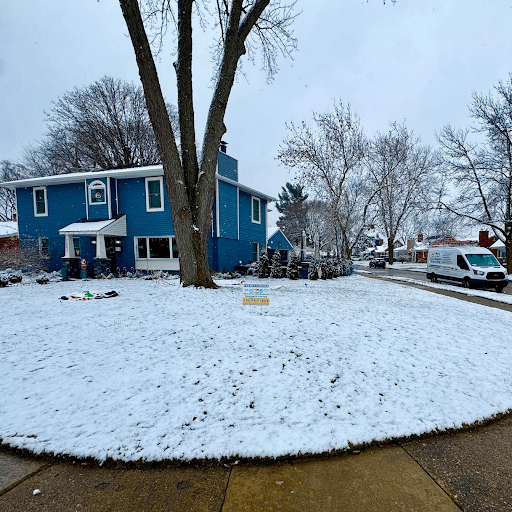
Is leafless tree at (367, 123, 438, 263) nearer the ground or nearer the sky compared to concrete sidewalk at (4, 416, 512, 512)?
nearer the sky

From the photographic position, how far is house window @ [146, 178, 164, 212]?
→ 1539 cm

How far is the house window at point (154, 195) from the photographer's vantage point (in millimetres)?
15387

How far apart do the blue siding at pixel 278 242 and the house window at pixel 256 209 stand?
2937 millimetres

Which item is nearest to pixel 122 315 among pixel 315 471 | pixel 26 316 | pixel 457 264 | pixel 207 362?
pixel 26 316

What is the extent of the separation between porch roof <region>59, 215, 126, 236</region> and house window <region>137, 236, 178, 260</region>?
1.15 metres

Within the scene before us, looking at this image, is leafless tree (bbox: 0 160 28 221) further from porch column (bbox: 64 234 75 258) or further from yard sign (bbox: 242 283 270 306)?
yard sign (bbox: 242 283 270 306)

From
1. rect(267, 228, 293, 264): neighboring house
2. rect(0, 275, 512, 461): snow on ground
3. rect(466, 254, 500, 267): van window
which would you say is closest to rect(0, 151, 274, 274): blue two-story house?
rect(267, 228, 293, 264): neighboring house

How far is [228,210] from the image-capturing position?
652 inches

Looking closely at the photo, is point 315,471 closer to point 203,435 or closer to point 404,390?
point 203,435

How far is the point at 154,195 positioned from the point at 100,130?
15.1 metres

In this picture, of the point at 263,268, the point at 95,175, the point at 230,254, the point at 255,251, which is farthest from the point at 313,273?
the point at 95,175

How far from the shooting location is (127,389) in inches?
120

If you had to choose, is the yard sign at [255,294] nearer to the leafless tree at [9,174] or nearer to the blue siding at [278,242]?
the blue siding at [278,242]

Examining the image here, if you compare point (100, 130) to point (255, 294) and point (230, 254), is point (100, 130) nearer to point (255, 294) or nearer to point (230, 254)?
point (230, 254)
